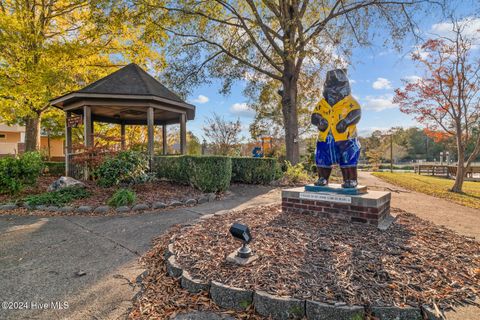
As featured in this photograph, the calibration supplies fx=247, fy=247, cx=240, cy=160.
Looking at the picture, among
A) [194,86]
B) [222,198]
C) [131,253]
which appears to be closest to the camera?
[131,253]

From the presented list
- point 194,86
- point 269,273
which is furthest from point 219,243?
point 194,86

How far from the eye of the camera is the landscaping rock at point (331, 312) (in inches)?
69.6

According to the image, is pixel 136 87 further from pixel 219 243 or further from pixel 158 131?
pixel 158 131

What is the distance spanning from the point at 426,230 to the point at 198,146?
16.0 metres

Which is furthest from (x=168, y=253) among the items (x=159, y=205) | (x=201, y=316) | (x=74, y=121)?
(x=74, y=121)

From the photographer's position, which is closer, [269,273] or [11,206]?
[269,273]

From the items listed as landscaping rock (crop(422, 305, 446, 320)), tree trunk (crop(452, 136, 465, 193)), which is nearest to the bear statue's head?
landscaping rock (crop(422, 305, 446, 320))

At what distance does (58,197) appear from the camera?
5.86 metres

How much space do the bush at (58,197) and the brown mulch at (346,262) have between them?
3916 millimetres

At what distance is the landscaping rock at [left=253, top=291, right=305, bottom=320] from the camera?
1.84 meters

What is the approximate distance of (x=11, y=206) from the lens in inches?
215

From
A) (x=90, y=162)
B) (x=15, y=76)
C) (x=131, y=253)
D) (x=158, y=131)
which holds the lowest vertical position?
(x=131, y=253)

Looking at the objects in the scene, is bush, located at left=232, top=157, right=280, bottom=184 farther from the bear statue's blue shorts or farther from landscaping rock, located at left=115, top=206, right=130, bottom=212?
the bear statue's blue shorts

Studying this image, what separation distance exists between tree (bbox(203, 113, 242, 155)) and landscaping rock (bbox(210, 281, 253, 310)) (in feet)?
46.4
